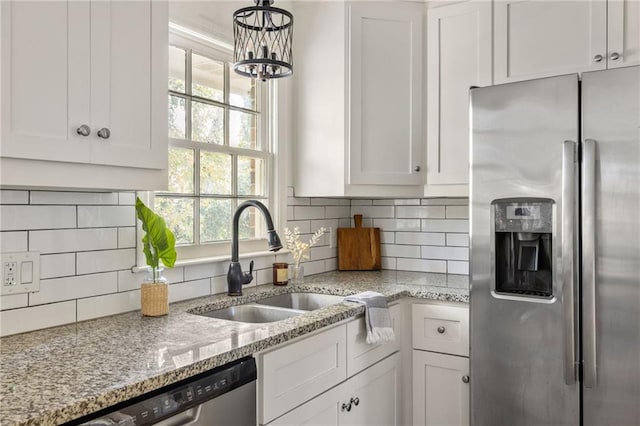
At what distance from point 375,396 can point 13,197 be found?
1557 millimetres

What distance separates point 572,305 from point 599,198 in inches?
15.4

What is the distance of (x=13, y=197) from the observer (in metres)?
1.52

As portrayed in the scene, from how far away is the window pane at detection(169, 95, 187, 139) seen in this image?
213cm

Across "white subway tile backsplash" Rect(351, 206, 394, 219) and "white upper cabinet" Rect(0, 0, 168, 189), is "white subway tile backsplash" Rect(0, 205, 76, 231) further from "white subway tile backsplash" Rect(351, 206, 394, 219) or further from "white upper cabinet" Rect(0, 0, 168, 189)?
"white subway tile backsplash" Rect(351, 206, 394, 219)

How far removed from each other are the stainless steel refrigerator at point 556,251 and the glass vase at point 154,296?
120cm

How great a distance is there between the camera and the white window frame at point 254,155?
216 centimetres

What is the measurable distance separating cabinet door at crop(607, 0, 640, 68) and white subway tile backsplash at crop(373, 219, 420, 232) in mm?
1312

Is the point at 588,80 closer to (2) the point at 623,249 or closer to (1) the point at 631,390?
(2) the point at 623,249

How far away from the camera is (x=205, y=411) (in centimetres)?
129

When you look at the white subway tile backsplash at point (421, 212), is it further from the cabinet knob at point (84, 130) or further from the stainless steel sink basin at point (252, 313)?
the cabinet knob at point (84, 130)

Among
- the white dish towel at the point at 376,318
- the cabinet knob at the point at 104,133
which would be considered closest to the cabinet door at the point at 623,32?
the white dish towel at the point at 376,318

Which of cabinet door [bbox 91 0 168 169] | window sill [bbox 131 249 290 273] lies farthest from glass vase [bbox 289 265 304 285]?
cabinet door [bbox 91 0 168 169]

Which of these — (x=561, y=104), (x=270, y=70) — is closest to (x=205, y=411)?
(x=270, y=70)

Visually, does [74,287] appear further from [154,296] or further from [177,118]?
[177,118]
